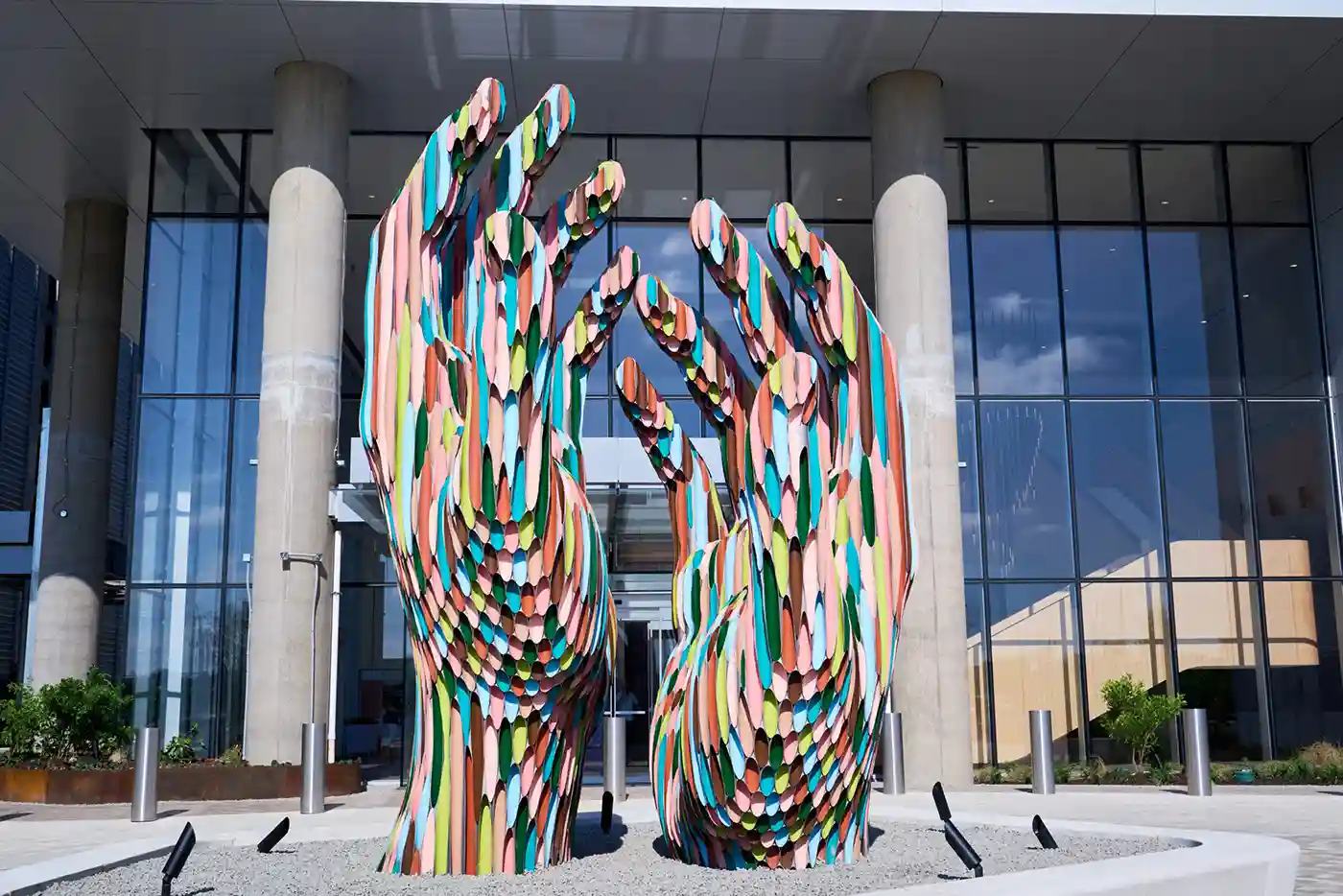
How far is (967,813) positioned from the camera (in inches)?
451

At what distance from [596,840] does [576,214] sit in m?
4.55

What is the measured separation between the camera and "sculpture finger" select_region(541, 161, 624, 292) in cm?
837

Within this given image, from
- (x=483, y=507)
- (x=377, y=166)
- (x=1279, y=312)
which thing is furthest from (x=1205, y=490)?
(x=483, y=507)

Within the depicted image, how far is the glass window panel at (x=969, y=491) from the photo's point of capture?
1978cm

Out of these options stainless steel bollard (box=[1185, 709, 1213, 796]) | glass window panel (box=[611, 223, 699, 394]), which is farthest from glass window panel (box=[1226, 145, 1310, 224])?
stainless steel bollard (box=[1185, 709, 1213, 796])

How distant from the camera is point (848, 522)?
784cm

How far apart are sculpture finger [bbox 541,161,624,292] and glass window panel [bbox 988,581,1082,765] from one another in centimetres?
1299

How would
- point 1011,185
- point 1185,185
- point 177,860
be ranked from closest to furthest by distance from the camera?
point 177,860 → point 1011,185 → point 1185,185

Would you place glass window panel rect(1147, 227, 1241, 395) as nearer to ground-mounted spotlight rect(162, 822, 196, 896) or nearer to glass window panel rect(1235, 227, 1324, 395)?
glass window panel rect(1235, 227, 1324, 395)

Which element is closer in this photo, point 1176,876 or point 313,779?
point 1176,876

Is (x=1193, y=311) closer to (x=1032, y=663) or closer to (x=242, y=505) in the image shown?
(x=1032, y=663)

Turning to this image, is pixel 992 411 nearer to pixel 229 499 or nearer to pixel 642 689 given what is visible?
pixel 642 689

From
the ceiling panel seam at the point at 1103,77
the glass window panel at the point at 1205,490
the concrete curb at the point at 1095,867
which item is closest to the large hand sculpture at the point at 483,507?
the concrete curb at the point at 1095,867

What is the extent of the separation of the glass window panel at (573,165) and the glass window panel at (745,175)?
5.02 ft
